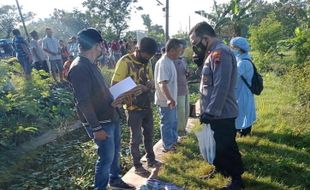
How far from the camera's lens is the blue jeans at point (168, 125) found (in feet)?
17.3

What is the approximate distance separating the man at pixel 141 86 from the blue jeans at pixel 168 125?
1.69 ft

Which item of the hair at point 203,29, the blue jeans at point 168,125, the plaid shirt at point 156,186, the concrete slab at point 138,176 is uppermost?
the hair at point 203,29

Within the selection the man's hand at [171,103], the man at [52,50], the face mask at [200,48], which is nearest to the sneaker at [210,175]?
the man's hand at [171,103]

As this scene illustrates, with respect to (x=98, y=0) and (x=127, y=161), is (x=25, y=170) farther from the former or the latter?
(x=98, y=0)

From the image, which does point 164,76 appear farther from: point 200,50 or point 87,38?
point 87,38

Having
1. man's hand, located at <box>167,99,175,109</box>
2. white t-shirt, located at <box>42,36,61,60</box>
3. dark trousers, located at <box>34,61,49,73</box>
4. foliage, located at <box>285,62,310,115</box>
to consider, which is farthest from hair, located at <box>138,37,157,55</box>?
dark trousers, located at <box>34,61,49,73</box>

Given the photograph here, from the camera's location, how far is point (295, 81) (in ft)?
27.9

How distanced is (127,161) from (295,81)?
5083mm

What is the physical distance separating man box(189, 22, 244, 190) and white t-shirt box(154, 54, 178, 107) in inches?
42.5

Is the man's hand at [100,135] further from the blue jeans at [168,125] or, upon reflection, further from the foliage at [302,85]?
the foliage at [302,85]

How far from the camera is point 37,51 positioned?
11.2 m

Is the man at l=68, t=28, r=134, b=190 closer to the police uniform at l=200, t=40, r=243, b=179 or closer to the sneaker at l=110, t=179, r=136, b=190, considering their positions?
the sneaker at l=110, t=179, r=136, b=190

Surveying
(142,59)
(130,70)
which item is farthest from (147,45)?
(130,70)

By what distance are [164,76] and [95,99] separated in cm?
166
